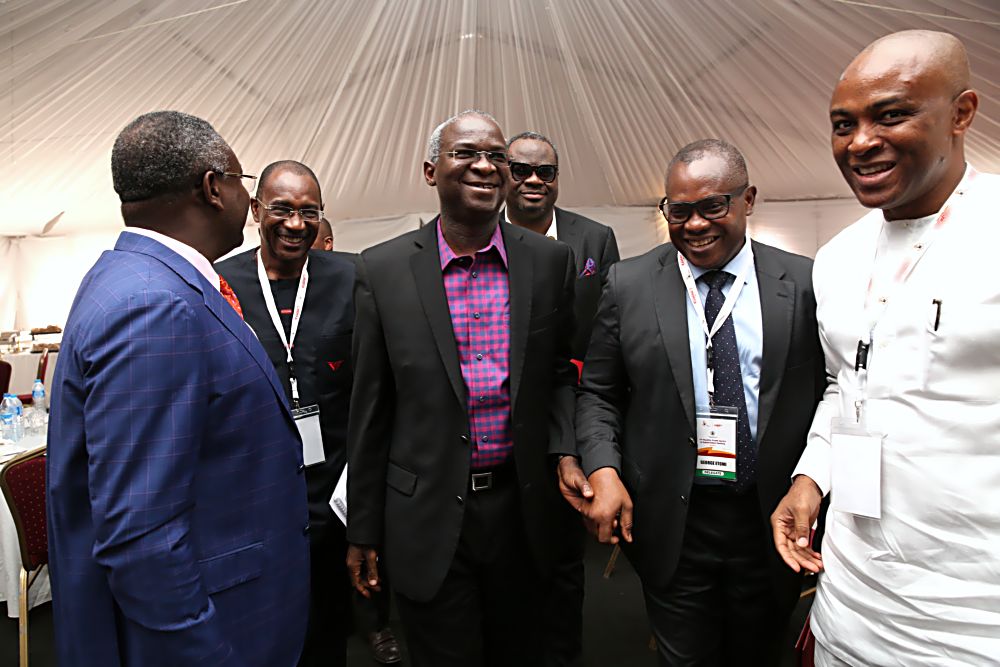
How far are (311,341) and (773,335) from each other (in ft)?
4.76

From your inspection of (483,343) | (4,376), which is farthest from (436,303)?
(4,376)

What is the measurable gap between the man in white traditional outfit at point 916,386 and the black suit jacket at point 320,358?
1.44 metres

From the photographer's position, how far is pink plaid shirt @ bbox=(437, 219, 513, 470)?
1714 millimetres

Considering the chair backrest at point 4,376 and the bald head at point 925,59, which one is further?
the chair backrest at point 4,376

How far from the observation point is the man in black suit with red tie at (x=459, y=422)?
169 cm

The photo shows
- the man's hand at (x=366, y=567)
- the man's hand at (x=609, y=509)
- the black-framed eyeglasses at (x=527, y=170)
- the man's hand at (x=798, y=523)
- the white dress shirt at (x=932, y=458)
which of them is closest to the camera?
the white dress shirt at (x=932, y=458)

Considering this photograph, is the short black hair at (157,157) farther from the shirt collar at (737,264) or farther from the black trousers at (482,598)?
the shirt collar at (737,264)

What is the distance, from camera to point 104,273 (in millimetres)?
1247

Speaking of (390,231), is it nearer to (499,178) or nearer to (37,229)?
(37,229)

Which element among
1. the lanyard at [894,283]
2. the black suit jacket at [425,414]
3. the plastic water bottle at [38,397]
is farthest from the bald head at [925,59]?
the plastic water bottle at [38,397]

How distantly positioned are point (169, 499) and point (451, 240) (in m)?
0.96

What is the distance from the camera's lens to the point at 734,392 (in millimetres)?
1629

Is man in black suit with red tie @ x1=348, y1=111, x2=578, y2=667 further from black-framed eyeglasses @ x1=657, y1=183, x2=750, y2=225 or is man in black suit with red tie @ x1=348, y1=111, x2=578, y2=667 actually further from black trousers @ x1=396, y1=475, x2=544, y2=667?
black-framed eyeglasses @ x1=657, y1=183, x2=750, y2=225

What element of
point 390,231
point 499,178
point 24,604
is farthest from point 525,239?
point 390,231
